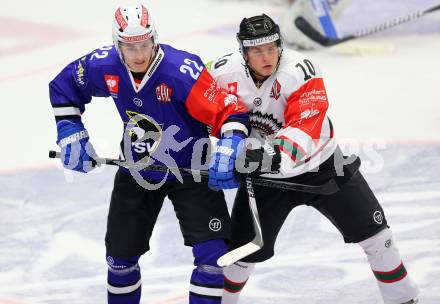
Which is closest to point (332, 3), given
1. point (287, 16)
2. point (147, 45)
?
point (287, 16)

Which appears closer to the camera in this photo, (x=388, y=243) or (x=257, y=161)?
(x=257, y=161)

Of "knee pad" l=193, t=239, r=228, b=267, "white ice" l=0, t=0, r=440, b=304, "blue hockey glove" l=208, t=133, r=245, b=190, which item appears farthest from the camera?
"white ice" l=0, t=0, r=440, b=304

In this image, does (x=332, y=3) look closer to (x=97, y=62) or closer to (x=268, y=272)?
(x=268, y=272)

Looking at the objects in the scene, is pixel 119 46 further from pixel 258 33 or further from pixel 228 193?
pixel 228 193

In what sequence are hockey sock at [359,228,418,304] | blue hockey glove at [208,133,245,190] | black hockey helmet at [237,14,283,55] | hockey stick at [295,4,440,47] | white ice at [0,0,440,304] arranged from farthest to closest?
hockey stick at [295,4,440,47], white ice at [0,0,440,304], hockey sock at [359,228,418,304], black hockey helmet at [237,14,283,55], blue hockey glove at [208,133,245,190]

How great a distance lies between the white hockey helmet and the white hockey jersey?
37 centimetres

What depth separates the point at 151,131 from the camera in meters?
4.53

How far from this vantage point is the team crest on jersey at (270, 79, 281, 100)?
4445mm

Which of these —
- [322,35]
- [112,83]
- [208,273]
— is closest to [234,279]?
[208,273]

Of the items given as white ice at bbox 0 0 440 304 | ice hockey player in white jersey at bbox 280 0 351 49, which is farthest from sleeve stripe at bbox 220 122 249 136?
ice hockey player in white jersey at bbox 280 0 351 49

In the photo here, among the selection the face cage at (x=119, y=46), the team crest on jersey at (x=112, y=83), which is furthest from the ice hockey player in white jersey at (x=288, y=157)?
the team crest on jersey at (x=112, y=83)

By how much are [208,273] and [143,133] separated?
2.10 ft

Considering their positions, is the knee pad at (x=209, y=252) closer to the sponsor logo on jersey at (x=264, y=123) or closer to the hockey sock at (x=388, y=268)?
the sponsor logo on jersey at (x=264, y=123)

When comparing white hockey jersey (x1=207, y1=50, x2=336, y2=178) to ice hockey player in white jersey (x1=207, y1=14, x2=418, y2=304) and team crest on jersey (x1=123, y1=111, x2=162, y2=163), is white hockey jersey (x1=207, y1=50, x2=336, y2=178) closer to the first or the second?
ice hockey player in white jersey (x1=207, y1=14, x2=418, y2=304)
